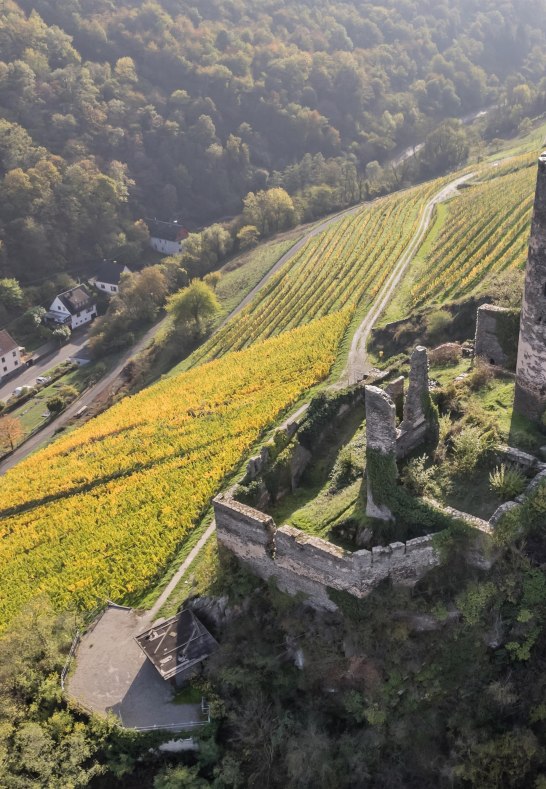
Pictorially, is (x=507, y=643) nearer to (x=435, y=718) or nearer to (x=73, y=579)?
(x=435, y=718)

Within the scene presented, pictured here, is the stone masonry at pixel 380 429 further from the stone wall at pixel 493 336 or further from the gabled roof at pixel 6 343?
the gabled roof at pixel 6 343

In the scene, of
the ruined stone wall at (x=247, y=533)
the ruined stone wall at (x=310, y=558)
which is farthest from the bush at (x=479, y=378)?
the ruined stone wall at (x=247, y=533)

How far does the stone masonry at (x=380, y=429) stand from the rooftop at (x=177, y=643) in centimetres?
880

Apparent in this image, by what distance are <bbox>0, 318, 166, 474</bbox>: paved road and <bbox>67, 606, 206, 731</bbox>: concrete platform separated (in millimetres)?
36714

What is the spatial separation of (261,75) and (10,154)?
218 ft

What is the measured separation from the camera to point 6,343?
82.4 metres

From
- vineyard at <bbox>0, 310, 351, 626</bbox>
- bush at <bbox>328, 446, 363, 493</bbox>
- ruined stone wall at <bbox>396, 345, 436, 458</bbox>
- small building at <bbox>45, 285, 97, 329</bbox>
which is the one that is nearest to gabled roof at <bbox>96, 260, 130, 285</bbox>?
small building at <bbox>45, 285, 97, 329</bbox>

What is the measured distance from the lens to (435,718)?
22.6 m

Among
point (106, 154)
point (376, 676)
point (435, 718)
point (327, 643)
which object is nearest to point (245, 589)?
point (327, 643)

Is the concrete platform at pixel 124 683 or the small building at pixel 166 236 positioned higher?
the small building at pixel 166 236

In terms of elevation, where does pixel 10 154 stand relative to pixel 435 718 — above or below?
above

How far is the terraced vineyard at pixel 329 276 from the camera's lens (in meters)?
64.1

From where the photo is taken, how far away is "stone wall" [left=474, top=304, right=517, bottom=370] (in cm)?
3014

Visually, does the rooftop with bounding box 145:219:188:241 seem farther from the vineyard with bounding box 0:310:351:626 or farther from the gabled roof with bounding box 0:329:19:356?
the vineyard with bounding box 0:310:351:626
